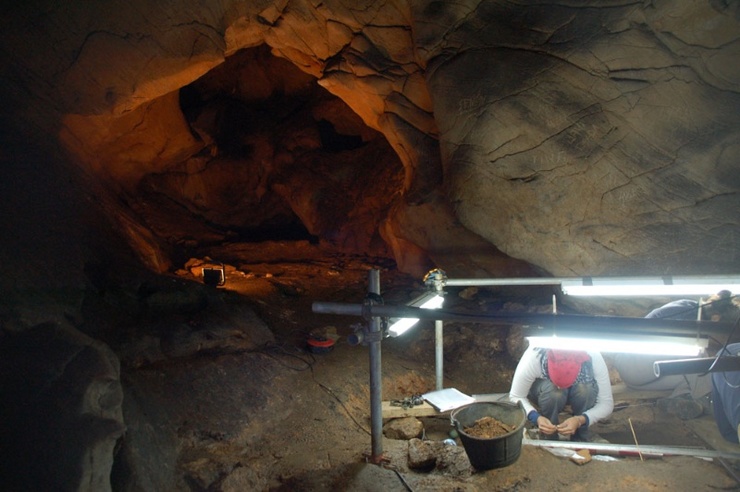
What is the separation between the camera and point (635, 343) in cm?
364

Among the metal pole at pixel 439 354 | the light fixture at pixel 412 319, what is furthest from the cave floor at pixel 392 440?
the light fixture at pixel 412 319

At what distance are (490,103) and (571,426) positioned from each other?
4.22 meters

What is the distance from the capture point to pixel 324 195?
1415 centimetres

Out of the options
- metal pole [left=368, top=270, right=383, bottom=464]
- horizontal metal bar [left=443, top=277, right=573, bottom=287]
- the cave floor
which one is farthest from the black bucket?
horizontal metal bar [left=443, top=277, right=573, bottom=287]

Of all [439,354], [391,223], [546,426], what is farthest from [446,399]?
[391,223]

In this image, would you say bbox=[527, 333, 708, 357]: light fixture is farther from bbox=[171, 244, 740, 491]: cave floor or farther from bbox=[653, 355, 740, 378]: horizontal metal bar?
bbox=[171, 244, 740, 491]: cave floor

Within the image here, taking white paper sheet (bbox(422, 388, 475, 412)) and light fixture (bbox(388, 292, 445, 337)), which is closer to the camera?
light fixture (bbox(388, 292, 445, 337))

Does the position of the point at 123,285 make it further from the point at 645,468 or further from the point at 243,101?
the point at 243,101

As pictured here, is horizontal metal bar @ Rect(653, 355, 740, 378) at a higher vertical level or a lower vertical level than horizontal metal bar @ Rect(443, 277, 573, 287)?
lower

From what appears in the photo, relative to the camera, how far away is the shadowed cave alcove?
473 centimetres

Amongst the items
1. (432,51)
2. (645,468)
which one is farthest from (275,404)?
(432,51)

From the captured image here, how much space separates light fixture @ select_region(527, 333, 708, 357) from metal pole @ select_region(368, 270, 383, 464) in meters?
1.57

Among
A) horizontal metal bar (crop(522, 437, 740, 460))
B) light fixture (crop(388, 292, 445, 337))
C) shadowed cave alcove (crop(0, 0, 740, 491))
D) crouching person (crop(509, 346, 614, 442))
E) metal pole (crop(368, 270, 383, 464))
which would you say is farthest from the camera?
crouching person (crop(509, 346, 614, 442))

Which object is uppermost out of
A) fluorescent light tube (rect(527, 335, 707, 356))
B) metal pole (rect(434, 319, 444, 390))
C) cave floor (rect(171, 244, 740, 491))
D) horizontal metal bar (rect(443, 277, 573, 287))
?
horizontal metal bar (rect(443, 277, 573, 287))
